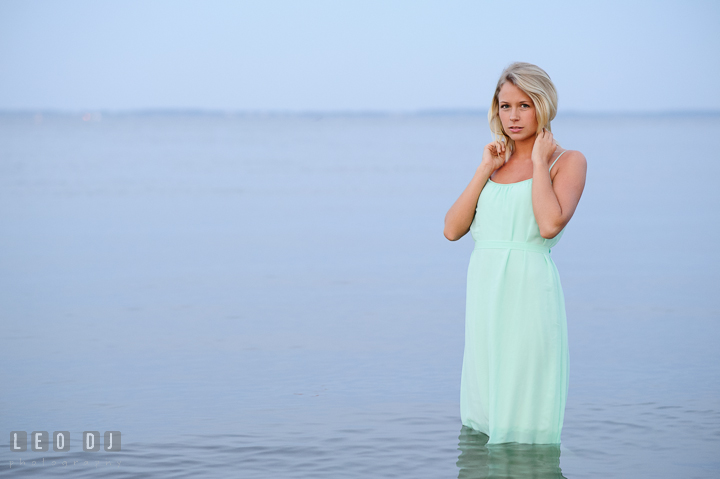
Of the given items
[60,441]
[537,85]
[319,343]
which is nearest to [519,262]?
[537,85]

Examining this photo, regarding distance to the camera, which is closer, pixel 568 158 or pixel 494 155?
pixel 568 158

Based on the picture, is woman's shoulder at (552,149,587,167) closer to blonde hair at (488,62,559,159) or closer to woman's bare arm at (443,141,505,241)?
blonde hair at (488,62,559,159)

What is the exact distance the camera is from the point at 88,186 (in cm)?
2527

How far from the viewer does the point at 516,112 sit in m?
4.29

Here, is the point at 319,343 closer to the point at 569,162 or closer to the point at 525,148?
the point at 525,148

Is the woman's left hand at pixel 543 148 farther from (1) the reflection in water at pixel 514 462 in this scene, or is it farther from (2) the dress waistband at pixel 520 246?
(1) the reflection in water at pixel 514 462

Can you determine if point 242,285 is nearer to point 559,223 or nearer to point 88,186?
point 559,223

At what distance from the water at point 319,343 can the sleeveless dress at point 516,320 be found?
0.26 m

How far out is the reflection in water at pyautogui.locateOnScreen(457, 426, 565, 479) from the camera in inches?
179

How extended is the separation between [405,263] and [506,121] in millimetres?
7894

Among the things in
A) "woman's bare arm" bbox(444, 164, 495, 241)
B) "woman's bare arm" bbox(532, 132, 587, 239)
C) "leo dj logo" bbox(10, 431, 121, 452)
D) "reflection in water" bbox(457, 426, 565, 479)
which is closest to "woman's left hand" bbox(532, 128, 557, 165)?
"woman's bare arm" bbox(532, 132, 587, 239)

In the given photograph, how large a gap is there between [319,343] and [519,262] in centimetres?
387

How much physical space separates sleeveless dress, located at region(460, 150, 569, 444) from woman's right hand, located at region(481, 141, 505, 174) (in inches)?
3.8

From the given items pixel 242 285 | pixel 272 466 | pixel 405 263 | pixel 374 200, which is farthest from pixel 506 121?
pixel 374 200
